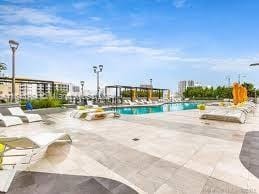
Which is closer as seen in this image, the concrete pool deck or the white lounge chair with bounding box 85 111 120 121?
the concrete pool deck

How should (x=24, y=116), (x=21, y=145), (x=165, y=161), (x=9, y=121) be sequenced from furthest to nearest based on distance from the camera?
(x=24, y=116) → (x=9, y=121) → (x=21, y=145) → (x=165, y=161)

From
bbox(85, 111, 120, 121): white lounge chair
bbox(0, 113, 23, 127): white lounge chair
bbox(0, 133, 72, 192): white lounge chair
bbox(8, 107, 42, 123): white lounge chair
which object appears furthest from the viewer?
bbox(85, 111, 120, 121): white lounge chair

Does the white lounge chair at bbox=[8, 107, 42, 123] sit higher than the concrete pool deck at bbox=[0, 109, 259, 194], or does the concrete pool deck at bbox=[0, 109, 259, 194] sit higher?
the white lounge chair at bbox=[8, 107, 42, 123]

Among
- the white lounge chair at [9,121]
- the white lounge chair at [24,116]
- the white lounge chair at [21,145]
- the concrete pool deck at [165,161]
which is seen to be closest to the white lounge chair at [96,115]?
the white lounge chair at [24,116]

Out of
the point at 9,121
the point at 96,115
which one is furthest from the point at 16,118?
the point at 96,115

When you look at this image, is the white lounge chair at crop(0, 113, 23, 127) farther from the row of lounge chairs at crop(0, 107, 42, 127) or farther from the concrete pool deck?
the concrete pool deck

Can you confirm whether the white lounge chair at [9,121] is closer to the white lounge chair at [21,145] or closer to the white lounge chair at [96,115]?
the white lounge chair at [96,115]

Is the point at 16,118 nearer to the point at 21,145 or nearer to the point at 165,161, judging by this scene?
the point at 21,145

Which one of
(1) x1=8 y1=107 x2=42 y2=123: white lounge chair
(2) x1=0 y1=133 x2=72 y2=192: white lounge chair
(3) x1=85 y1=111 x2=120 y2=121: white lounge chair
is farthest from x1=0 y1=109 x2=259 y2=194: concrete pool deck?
(1) x1=8 y1=107 x2=42 y2=123: white lounge chair

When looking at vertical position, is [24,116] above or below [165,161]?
above

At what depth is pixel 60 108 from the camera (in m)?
13.2

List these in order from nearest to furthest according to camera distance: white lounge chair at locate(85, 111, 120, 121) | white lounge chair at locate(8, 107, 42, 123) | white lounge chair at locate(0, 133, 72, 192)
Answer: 1. white lounge chair at locate(0, 133, 72, 192)
2. white lounge chair at locate(8, 107, 42, 123)
3. white lounge chair at locate(85, 111, 120, 121)

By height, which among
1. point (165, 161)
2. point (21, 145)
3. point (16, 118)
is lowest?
point (165, 161)

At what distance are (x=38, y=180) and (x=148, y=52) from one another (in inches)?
936
